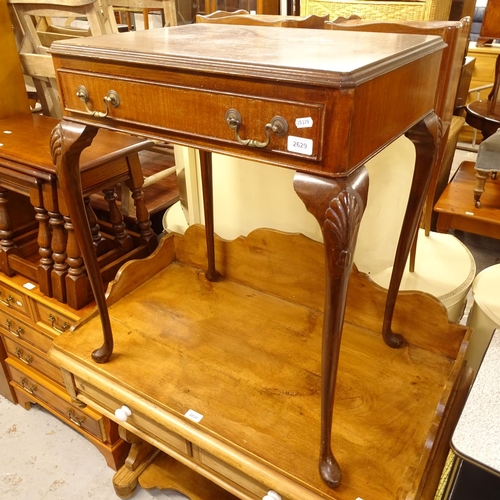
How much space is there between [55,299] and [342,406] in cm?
76

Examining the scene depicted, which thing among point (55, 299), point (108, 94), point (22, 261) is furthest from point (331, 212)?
point (22, 261)

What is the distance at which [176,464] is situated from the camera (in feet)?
4.15

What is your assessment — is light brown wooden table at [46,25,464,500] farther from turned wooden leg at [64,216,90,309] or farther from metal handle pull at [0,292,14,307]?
metal handle pull at [0,292,14,307]

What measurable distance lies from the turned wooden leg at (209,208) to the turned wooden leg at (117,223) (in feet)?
0.82

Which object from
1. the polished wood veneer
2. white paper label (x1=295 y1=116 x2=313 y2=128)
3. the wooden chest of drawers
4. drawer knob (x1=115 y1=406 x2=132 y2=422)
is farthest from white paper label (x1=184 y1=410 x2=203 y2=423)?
white paper label (x1=295 y1=116 x2=313 y2=128)

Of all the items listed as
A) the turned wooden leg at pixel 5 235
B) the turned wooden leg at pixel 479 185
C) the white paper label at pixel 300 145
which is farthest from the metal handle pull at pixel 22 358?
the turned wooden leg at pixel 479 185

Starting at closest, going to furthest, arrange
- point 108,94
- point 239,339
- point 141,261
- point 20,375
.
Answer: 1. point 108,94
2. point 239,339
3. point 141,261
4. point 20,375

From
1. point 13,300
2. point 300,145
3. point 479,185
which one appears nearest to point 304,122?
point 300,145

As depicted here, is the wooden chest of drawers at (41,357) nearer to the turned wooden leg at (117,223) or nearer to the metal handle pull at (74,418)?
the metal handle pull at (74,418)

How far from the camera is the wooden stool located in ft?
3.50

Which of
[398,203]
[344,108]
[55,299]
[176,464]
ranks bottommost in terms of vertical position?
[176,464]

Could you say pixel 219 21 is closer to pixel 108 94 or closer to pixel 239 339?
pixel 108 94

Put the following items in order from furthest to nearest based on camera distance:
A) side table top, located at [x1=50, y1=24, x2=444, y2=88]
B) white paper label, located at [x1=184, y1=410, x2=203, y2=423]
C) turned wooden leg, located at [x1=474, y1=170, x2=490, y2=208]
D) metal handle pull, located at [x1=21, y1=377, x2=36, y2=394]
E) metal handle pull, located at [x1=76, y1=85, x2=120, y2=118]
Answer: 1. turned wooden leg, located at [x1=474, y1=170, x2=490, y2=208]
2. metal handle pull, located at [x1=21, y1=377, x2=36, y2=394]
3. white paper label, located at [x1=184, y1=410, x2=203, y2=423]
4. metal handle pull, located at [x1=76, y1=85, x2=120, y2=118]
5. side table top, located at [x1=50, y1=24, x2=444, y2=88]

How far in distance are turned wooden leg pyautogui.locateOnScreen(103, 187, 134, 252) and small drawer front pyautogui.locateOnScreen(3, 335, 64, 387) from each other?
15.5 inches
